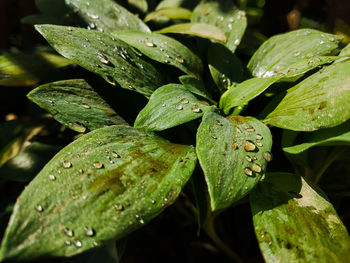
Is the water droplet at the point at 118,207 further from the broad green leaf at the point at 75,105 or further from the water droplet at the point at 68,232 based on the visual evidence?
the broad green leaf at the point at 75,105

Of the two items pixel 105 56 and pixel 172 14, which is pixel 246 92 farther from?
pixel 172 14

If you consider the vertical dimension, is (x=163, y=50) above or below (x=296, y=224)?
above

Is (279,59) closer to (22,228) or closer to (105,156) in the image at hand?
(105,156)

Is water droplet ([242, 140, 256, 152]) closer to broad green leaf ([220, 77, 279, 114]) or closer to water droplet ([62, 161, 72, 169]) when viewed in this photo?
broad green leaf ([220, 77, 279, 114])

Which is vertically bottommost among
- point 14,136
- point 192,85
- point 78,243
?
Result: point 14,136

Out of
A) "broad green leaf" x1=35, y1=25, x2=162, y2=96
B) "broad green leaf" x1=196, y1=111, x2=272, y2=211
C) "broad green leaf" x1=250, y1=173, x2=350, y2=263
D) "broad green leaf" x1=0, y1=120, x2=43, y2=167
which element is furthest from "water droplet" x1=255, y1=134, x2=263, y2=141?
"broad green leaf" x1=0, y1=120, x2=43, y2=167

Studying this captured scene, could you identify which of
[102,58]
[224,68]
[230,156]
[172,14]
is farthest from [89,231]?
[172,14]

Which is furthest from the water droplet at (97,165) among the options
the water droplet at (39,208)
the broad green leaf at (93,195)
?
the water droplet at (39,208)
